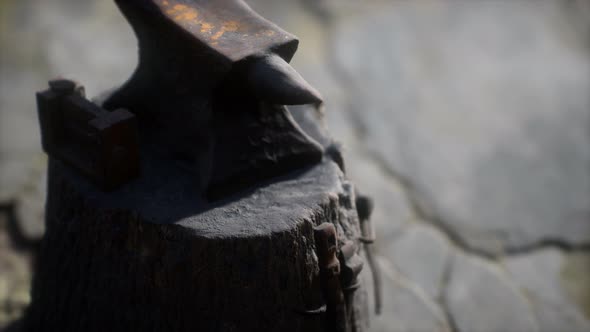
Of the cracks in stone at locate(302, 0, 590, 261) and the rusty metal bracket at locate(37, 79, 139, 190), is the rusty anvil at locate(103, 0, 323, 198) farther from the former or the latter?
the cracks in stone at locate(302, 0, 590, 261)

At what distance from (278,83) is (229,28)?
0.25 metres

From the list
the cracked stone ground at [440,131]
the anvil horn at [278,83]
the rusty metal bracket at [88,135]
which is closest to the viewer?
the anvil horn at [278,83]

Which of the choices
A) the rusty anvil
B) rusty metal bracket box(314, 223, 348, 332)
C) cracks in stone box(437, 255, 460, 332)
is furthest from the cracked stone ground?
the rusty anvil

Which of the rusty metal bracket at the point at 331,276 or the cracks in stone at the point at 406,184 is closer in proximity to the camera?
the rusty metal bracket at the point at 331,276

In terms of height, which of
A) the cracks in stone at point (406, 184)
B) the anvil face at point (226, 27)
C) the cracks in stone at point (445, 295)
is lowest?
the cracks in stone at point (445, 295)

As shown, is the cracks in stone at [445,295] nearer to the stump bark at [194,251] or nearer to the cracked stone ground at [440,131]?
the cracked stone ground at [440,131]

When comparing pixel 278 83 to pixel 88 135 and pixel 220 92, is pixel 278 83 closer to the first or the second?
pixel 220 92

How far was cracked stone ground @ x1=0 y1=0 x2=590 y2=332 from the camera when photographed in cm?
319

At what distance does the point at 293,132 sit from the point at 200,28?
0.38 m

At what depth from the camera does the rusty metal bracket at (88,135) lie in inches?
70.9

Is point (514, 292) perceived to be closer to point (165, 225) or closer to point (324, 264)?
point (324, 264)

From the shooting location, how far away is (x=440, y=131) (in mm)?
4191

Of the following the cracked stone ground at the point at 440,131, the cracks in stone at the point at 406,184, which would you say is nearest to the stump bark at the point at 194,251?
the cracked stone ground at the point at 440,131

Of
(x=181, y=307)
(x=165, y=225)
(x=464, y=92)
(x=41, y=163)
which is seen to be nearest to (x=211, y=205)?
(x=165, y=225)
